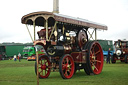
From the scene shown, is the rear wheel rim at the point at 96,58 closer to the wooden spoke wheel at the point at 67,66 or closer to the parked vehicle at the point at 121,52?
the wooden spoke wheel at the point at 67,66

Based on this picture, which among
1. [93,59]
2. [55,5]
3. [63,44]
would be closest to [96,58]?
[93,59]

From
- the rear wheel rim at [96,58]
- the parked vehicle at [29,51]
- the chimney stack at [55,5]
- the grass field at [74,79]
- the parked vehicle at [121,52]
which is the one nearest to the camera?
the grass field at [74,79]

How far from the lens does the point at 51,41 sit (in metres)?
8.55

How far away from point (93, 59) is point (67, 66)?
2081 mm

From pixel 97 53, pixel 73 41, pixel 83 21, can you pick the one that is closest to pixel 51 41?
pixel 73 41

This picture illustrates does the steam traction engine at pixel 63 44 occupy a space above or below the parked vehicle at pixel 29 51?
above

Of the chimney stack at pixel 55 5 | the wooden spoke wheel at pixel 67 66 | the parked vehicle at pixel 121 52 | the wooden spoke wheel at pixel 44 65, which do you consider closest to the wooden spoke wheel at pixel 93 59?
the wooden spoke wheel at pixel 67 66

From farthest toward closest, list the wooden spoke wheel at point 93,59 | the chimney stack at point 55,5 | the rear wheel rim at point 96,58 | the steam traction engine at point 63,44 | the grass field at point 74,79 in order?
the chimney stack at point 55,5 < the rear wheel rim at point 96,58 < the wooden spoke wheel at point 93,59 < the steam traction engine at point 63,44 < the grass field at point 74,79

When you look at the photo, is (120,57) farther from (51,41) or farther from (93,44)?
(51,41)

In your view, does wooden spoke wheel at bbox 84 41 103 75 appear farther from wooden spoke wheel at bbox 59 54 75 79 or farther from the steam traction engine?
wooden spoke wheel at bbox 59 54 75 79

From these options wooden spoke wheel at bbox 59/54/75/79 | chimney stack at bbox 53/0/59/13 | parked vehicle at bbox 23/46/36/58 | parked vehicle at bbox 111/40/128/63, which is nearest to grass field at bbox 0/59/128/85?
wooden spoke wheel at bbox 59/54/75/79

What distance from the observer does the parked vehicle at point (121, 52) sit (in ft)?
60.3

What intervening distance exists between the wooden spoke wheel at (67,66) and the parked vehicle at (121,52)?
10.1m

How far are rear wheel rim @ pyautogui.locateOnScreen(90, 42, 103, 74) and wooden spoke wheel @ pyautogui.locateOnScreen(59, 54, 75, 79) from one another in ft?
4.85
